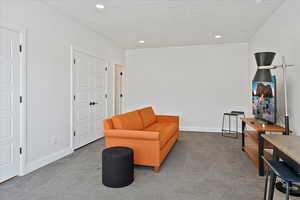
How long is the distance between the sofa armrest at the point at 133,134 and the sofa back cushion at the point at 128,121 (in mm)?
175

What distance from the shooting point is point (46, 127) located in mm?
3299

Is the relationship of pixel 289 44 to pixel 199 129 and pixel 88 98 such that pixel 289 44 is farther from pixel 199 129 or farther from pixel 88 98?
pixel 88 98

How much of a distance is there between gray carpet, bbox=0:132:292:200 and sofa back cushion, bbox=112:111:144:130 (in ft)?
2.38

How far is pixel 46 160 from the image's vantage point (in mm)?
3266

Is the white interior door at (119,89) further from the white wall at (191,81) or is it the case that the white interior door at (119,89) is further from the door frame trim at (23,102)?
the door frame trim at (23,102)

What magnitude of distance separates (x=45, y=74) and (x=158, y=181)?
2541mm

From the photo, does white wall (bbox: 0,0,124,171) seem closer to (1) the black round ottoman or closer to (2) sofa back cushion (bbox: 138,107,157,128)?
(1) the black round ottoman

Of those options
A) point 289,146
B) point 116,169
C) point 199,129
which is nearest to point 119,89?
point 199,129

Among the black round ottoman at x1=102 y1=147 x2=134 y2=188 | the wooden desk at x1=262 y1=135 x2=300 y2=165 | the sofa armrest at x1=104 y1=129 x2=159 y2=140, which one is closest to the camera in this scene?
the wooden desk at x1=262 y1=135 x2=300 y2=165

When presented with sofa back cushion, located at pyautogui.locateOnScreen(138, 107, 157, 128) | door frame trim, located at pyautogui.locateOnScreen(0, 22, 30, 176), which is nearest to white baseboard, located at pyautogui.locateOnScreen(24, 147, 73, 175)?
door frame trim, located at pyautogui.locateOnScreen(0, 22, 30, 176)

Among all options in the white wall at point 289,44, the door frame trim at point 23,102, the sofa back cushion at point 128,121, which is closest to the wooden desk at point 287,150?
the white wall at point 289,44

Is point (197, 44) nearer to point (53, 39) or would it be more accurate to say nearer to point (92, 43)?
point (92, 43)

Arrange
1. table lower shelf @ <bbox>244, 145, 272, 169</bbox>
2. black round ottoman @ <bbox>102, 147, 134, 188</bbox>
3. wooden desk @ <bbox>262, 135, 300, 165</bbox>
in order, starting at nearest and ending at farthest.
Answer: wooden desk @ <bbox>262, 135, 300, 165</bbox>, black round ottoman @ <bbox>102, 147, 134, 188</bbox>, table lower shelf @ <bbox>244, 145, 272, 169</bbox>

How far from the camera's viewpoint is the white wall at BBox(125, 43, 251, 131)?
5.80m
